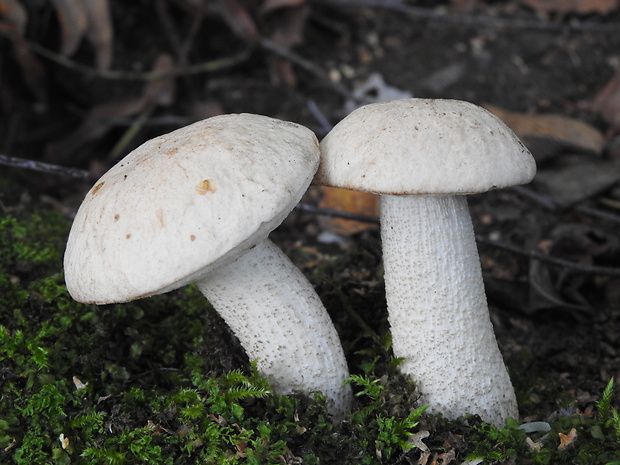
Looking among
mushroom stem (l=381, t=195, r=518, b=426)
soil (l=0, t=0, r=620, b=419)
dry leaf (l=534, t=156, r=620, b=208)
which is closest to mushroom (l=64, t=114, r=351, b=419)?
mushroom stem (l=381, t=195, r=518, b=426)

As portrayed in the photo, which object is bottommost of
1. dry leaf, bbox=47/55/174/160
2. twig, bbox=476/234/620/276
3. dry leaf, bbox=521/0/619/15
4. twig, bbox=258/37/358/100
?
dry leaf, bbox=47/55/174/160

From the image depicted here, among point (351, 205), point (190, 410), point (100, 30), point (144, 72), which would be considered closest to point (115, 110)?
point (144, 72)

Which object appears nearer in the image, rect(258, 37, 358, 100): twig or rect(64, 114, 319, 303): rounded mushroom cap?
rect(64, 114, 319, 303): rounded mushroom cap

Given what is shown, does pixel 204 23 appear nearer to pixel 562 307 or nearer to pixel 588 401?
pixel 562 307

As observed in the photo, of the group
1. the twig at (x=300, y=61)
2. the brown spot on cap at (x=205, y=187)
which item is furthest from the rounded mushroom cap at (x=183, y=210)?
the twig at (x=300, y=61)

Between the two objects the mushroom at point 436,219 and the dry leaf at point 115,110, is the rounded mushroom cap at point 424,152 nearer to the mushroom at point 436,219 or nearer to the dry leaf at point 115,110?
the mushroom at point 436,219

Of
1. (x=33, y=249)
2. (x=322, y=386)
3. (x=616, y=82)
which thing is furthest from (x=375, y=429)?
(x=616, y=82)

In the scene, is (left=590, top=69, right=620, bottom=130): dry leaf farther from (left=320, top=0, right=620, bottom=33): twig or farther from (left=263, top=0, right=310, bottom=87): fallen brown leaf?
(left=263, top=0, right=310, bottom=87): fallen brown leaf
